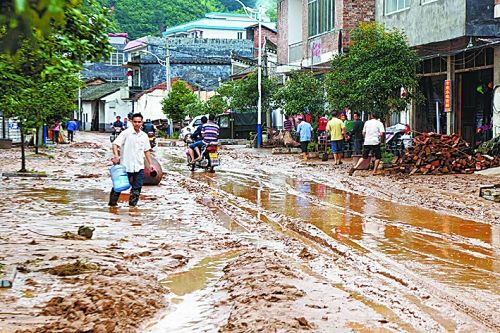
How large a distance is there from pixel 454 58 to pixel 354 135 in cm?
433

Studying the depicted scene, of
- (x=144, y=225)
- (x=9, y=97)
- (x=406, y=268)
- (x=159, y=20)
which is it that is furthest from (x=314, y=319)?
(x=159, y=20)

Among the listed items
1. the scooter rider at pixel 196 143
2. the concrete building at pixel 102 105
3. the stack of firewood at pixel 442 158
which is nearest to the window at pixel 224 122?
the scooter rider at pixel 196 143

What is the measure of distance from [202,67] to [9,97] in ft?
205

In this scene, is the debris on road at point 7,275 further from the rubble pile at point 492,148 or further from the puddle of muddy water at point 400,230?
the rubble pile at point 492,148

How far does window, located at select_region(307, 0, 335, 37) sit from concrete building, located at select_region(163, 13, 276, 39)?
46.1m

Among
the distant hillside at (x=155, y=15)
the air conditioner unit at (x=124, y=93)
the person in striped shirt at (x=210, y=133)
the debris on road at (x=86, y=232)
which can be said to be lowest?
the debris on road at (x=86, y=232)

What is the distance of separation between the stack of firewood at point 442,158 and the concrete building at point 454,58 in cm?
290

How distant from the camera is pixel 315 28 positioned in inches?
1439

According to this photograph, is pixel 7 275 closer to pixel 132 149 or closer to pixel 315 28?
pixel 132 149

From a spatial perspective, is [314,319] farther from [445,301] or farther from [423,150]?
[423,150]

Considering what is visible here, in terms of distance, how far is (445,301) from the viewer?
280 inches

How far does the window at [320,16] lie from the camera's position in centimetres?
3453

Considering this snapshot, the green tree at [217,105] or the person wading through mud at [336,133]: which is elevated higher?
the green tree at [217,105]

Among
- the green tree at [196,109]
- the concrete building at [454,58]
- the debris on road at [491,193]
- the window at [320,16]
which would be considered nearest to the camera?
the debris on road at [491,193]
